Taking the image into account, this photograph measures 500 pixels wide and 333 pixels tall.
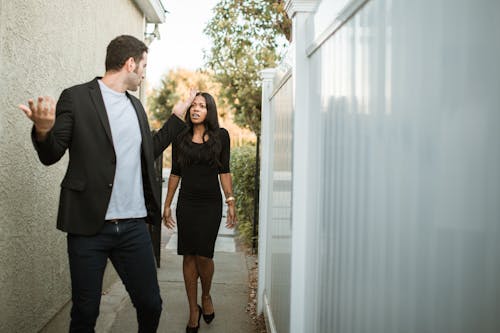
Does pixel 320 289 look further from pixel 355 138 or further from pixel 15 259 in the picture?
pixel 15 259

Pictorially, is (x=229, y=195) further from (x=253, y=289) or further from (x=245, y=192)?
(x=245, y=192)

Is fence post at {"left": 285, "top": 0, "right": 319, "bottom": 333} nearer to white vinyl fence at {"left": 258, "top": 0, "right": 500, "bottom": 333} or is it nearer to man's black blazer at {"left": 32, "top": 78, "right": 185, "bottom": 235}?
white vinyl fence at {"left": 258, "top": 0, "right": 500, "bottom": 333}

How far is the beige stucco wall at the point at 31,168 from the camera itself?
281cm

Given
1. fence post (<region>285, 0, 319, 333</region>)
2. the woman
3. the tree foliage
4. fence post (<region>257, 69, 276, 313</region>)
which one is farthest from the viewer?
the tree foliage

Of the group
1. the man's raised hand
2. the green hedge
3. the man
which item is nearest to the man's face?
the man

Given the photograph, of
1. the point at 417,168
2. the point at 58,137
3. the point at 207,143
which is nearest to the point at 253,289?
the point at 207,143

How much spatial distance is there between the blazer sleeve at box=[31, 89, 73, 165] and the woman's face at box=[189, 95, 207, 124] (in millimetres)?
1749

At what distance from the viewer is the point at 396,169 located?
4.23ft

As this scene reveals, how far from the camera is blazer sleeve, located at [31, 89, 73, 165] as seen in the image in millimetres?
2285

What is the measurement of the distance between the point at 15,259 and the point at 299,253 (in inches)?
72.3

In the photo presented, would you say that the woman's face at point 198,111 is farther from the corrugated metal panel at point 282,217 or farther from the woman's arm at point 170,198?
the corrugated metal panel at point 282,217

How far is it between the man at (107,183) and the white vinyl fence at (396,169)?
3.06 feet

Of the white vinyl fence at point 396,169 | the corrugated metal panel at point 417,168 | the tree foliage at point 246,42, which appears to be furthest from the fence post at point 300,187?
the tree foliage at point 246,42

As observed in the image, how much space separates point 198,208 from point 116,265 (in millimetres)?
1446
